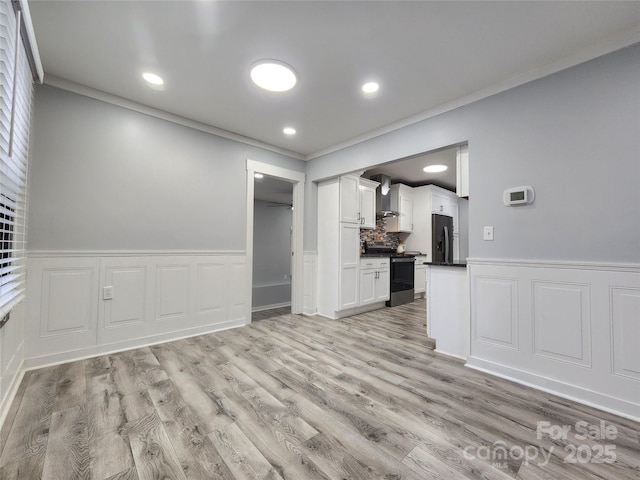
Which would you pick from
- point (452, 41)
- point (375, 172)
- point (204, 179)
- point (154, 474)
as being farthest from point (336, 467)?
point (375, 172)

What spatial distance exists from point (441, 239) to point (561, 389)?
13.9 ft

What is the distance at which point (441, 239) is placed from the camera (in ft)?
19.5

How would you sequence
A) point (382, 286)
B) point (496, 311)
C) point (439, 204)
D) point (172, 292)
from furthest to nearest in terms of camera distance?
point (439, 204) < point (382, 286) < point (172, 292) < point (496, 311)

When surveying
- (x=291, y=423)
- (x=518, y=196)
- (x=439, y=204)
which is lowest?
(x=291, y=423)

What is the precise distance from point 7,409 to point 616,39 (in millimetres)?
4596

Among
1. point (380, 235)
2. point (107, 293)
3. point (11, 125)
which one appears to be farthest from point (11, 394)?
point (380, 235)

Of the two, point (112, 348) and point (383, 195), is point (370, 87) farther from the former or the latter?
point (112, 348)

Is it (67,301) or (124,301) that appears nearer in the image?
(67,301)

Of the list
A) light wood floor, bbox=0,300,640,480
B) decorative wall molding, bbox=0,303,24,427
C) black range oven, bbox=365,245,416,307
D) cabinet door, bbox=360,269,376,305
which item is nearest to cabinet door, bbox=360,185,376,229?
black range oven, bbox=365,245,416,307

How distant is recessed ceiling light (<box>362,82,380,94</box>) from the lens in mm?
2420

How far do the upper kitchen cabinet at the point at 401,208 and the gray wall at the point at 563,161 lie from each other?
10.2ft

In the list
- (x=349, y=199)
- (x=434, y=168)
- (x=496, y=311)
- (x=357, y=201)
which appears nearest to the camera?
(x=496, y=311)

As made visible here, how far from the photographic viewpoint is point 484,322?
7.77ft

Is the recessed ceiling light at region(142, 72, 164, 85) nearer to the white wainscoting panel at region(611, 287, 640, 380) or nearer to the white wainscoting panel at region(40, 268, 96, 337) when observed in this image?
the white wainscoting panel at region(40, 268, 96, 337)
